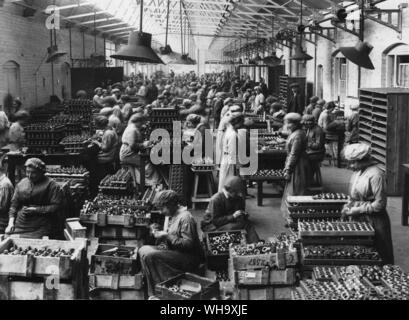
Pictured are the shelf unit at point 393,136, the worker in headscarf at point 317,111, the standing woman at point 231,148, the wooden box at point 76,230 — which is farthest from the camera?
the worker in headscarf at point 317,111

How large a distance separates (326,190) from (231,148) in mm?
3153

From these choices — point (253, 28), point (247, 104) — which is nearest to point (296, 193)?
point (247, 104)

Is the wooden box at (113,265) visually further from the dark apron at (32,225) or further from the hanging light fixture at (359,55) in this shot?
the hanging light fixture at (359,55)

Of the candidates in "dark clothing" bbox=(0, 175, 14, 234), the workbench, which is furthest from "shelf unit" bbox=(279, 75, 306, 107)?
"dark clothing" bbox=(0, 175, 14, 234)

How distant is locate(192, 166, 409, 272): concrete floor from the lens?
313 inches

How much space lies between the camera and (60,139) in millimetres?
10422

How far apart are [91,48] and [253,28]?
8.57 metres

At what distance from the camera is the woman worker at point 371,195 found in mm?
6027

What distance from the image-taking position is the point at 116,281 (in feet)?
19.5

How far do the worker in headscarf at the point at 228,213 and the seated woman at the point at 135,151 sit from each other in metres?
3.27

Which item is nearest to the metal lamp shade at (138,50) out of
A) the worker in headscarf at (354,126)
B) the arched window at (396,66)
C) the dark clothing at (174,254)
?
the dark clothing at (174,254)

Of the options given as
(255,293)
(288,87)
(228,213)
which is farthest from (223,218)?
(288,87)

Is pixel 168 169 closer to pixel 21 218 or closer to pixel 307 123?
pixel 307 123

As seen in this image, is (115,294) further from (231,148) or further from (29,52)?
(29,52)
